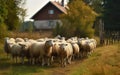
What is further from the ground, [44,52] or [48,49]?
[48,49]

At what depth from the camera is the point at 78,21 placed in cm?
4297

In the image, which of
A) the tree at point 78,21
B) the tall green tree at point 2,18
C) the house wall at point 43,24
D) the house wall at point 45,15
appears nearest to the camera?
the tall green tree at point 2,18

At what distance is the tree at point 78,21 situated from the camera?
42.0 metres

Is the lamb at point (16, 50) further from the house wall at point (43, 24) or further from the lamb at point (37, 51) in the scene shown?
the house wall at point (43, 24)

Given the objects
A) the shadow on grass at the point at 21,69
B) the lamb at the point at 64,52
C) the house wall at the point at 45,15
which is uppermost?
the house wall at the point at 45,15

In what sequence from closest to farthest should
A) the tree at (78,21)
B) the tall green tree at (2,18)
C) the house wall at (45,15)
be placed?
the tall green tree at (2,18)
the tree at (78,21)
the house wall at (45,15)

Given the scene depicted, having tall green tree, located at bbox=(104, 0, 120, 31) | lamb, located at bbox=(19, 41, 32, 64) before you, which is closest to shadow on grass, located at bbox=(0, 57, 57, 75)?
lamb, located at bbox=(19, 41, 32, 64)

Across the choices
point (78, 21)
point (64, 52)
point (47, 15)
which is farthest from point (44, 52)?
point (47, 15)

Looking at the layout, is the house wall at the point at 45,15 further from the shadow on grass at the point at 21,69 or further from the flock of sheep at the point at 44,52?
the shadow on grass at the point at 21,69

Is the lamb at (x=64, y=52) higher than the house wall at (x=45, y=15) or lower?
lower

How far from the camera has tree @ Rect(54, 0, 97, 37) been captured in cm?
4203

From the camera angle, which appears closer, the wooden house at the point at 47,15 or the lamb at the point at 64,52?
the lamb at the point at 64,52

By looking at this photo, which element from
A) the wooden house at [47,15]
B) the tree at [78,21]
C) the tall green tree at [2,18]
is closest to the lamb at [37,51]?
the tall green tree at [2,18]

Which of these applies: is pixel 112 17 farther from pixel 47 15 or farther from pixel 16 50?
pixel 47 15
